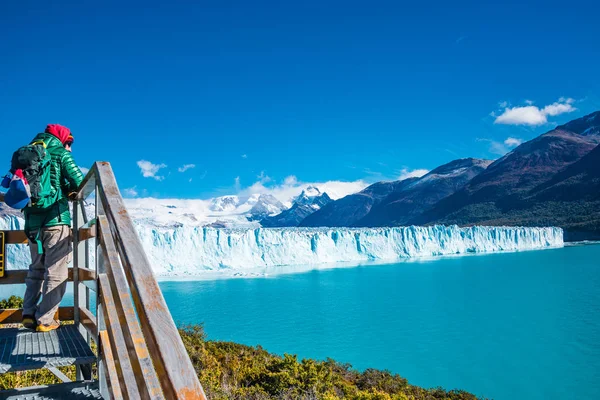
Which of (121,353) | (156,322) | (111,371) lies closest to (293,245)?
(111,371)

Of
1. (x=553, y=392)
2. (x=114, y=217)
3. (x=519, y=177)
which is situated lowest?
(x=553, y=392)

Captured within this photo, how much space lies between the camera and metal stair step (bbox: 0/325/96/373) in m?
1.76

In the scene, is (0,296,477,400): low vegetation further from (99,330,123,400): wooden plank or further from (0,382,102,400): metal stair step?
(99,330,123,400): wooden plank

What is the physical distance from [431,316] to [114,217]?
59.5 feet

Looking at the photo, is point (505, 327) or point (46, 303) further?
point (505, 327)

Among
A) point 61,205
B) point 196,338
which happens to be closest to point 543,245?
point 196,338

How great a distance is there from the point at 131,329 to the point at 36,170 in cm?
138

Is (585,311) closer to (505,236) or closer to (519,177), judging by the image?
(505,236)

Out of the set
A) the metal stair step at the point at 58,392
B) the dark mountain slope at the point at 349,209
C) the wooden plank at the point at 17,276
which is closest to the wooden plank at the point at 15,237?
the wooden plank at the point at 17,276

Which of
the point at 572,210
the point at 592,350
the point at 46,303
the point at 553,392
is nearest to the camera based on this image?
the point at 46,303

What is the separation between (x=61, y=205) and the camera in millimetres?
2387

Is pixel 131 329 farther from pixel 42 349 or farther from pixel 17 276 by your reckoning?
pixel 17 276

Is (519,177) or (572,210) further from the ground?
(519,177)

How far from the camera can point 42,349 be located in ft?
6.43
